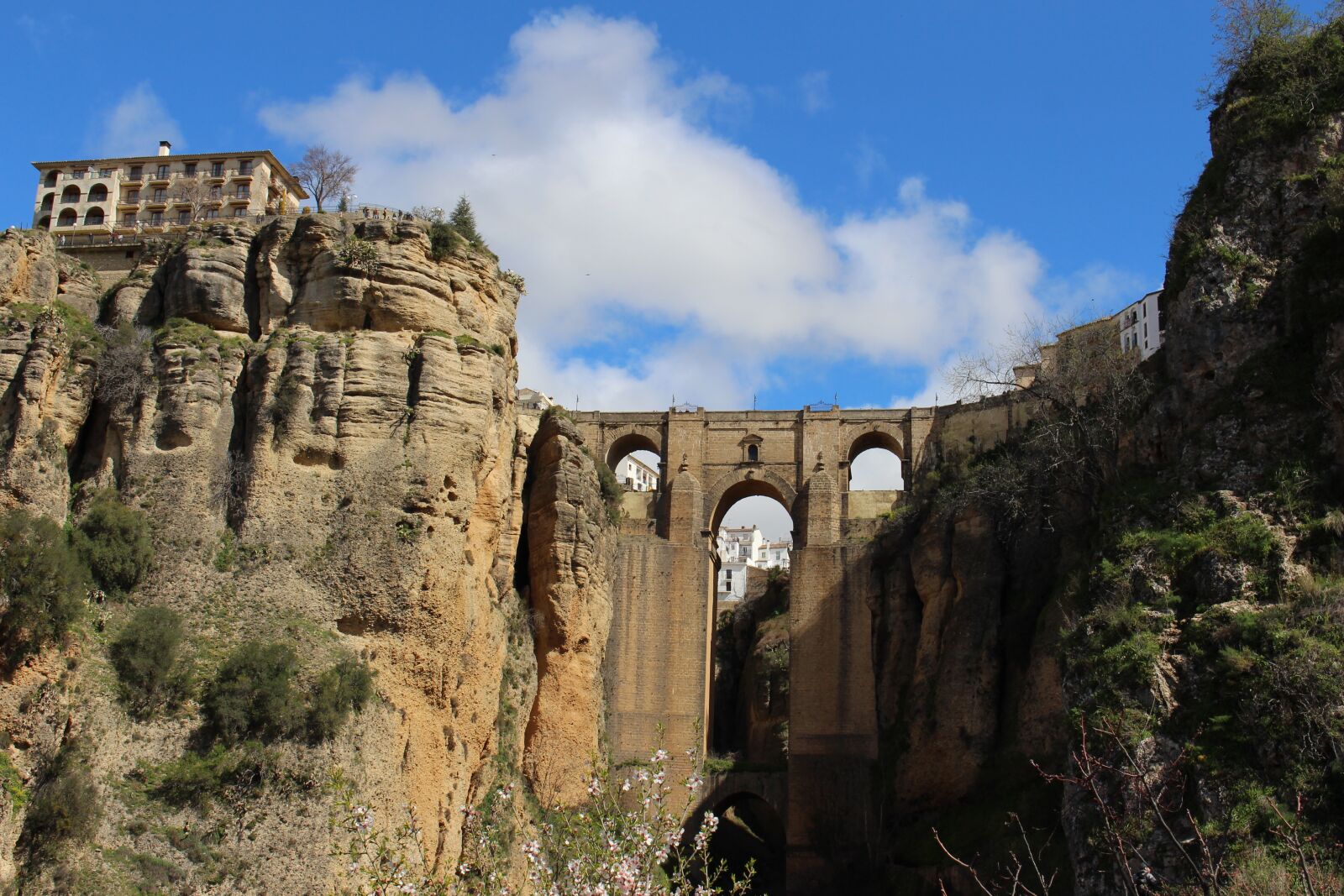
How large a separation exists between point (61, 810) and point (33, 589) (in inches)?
149

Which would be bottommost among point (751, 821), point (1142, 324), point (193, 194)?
point (751, 821)

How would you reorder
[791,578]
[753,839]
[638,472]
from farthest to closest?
[638,472]
[753,839]
[791,578]

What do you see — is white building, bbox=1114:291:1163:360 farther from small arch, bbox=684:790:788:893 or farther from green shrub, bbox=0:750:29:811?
green shrub, bbox=0:750:29:811

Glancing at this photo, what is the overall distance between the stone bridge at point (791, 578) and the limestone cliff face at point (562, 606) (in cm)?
488

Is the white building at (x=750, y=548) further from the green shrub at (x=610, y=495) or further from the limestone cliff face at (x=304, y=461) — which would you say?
the limestone cliff face at (x=304, y=461)

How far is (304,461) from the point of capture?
96.1 ft

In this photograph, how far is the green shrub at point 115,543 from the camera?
2691 cm

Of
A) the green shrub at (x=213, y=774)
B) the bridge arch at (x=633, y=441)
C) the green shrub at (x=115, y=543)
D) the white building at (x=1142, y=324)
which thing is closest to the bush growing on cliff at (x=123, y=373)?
the green shrub at (x=115, y=543)

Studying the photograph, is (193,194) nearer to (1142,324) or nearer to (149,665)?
(149,665)

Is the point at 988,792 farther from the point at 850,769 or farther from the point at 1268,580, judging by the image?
the point at 1268,580

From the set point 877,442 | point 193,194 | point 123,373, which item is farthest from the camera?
point 193,194

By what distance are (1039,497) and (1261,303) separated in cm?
1386

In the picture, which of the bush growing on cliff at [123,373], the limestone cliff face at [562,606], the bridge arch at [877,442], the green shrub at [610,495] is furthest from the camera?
the bridge arch at [877,442]

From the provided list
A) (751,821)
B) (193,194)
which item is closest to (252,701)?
(751,821)
